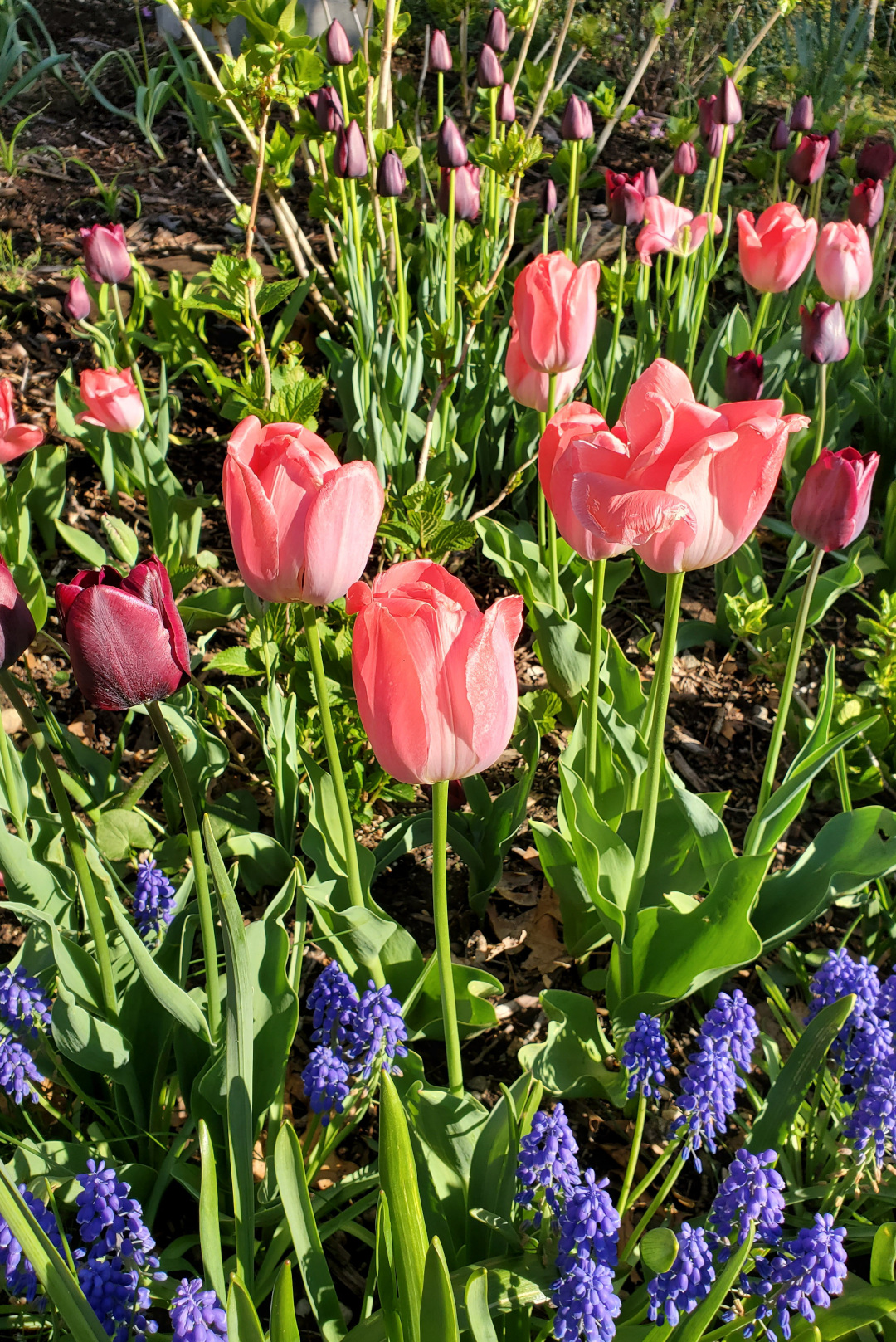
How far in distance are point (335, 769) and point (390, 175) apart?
1.54m

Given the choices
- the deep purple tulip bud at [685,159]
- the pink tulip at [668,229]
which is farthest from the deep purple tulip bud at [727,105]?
the pink tulip at [668,229]

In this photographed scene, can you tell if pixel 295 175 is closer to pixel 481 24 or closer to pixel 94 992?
pixel 481 24

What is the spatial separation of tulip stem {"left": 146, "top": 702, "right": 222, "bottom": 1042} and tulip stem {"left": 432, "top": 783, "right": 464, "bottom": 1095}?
25 cm

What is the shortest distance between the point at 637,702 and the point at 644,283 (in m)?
1.36

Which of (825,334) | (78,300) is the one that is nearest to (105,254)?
(78,300)

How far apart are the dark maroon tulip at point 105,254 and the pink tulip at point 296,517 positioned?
1497 millimetres

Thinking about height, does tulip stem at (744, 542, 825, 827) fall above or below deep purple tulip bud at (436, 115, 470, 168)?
below

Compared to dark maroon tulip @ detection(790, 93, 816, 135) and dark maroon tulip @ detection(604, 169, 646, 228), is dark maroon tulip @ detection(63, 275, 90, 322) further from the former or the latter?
dark maroon tulip @ detection(790, 93, 816, 135)

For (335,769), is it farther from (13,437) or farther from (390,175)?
(390,175)

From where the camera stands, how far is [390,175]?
217cm

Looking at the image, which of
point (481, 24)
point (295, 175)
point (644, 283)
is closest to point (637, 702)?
point (644, 283)

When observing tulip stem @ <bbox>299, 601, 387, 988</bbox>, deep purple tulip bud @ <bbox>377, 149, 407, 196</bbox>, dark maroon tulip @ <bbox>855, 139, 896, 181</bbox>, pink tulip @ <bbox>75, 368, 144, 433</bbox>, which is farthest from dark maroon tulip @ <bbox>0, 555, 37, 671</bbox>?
dark maroon tulip @ <bbox>855, 139, 896, 181</bbox>

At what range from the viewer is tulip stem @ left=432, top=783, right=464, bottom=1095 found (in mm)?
982

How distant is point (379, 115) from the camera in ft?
9.09
